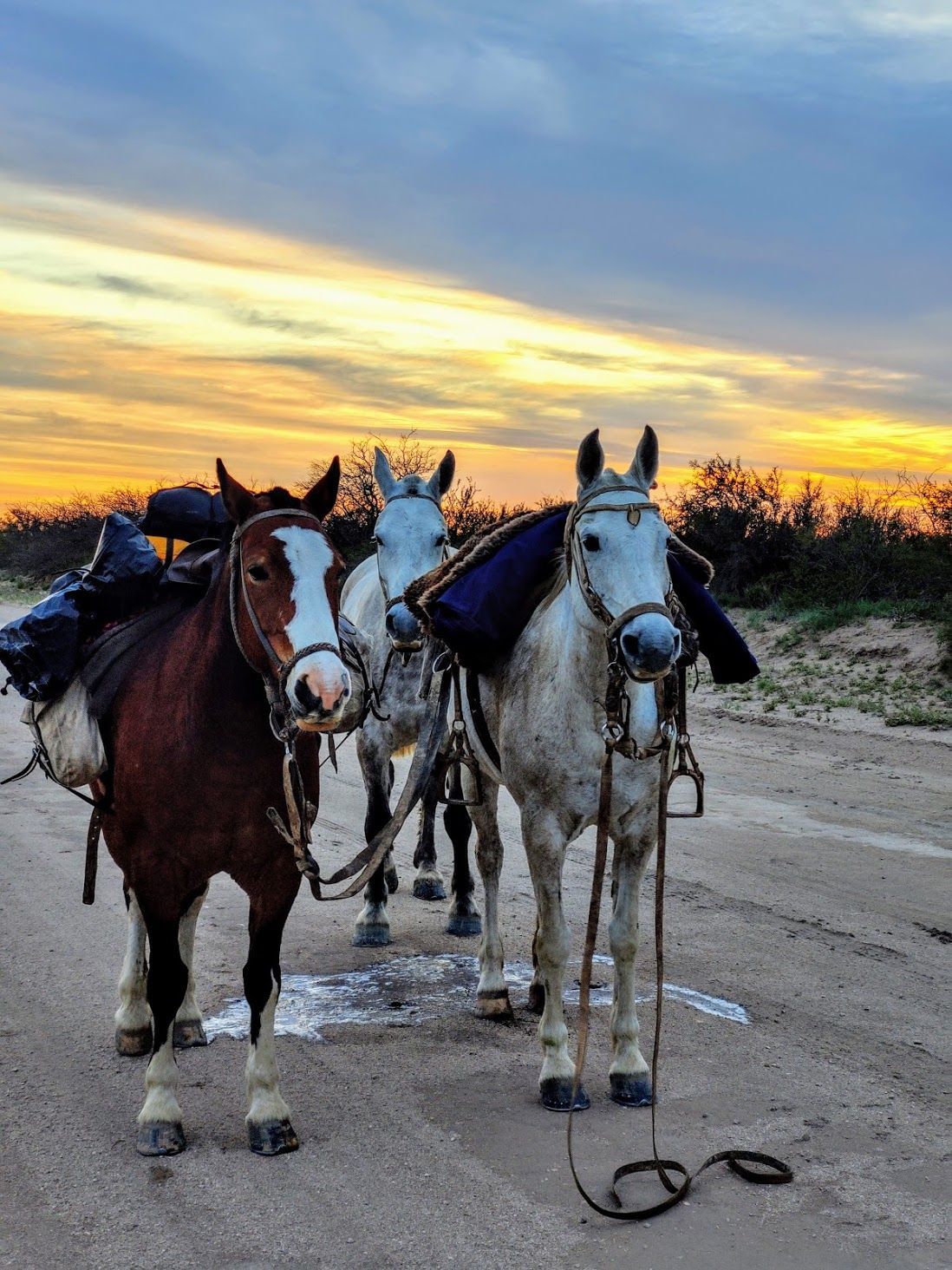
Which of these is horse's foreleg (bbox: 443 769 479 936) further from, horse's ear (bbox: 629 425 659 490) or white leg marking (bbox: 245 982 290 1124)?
horse's ear (bbox: 629 425 659 490)

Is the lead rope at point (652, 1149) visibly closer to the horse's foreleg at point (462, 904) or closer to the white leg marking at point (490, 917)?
the white leg marking at point (490, 917)

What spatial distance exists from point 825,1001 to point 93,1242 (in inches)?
139

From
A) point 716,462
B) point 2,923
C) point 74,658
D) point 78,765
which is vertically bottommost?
point 2,923

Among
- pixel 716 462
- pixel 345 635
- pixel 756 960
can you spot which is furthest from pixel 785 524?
pixel 345 635

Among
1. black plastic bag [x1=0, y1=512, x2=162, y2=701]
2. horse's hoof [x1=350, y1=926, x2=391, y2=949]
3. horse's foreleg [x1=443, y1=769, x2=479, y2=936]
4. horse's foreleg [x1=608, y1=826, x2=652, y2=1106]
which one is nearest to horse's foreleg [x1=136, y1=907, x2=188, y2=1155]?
black plastic bag [x1=0, y1=512, x2=162, y2=701]

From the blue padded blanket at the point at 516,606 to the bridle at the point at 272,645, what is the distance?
0.99 m

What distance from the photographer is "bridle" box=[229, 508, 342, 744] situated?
374 cm

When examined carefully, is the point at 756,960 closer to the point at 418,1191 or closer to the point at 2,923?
the point at 418,1191

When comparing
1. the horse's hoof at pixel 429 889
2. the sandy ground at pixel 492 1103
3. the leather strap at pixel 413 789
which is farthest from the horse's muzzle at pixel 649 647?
the horse's hoof at pixel 429 889

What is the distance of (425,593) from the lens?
5.40 metres

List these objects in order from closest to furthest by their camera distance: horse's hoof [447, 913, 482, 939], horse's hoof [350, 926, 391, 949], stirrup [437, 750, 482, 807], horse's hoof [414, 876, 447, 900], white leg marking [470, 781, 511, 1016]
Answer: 1. white leg marking [470, 781, 511, 1016]
2. stirrup [437, 750, 482, 807]
3. horse's hoof [350, 926, 391, 949]
4. horse's hoof [447, 913, 482, 939]
5. horse's hoof [414, 876, 447, 900]

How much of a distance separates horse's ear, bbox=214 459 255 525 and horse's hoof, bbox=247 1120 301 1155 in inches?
84.7

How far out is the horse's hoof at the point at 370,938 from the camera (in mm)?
6543

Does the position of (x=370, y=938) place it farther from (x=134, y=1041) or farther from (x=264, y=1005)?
(x=264, y=1005)
